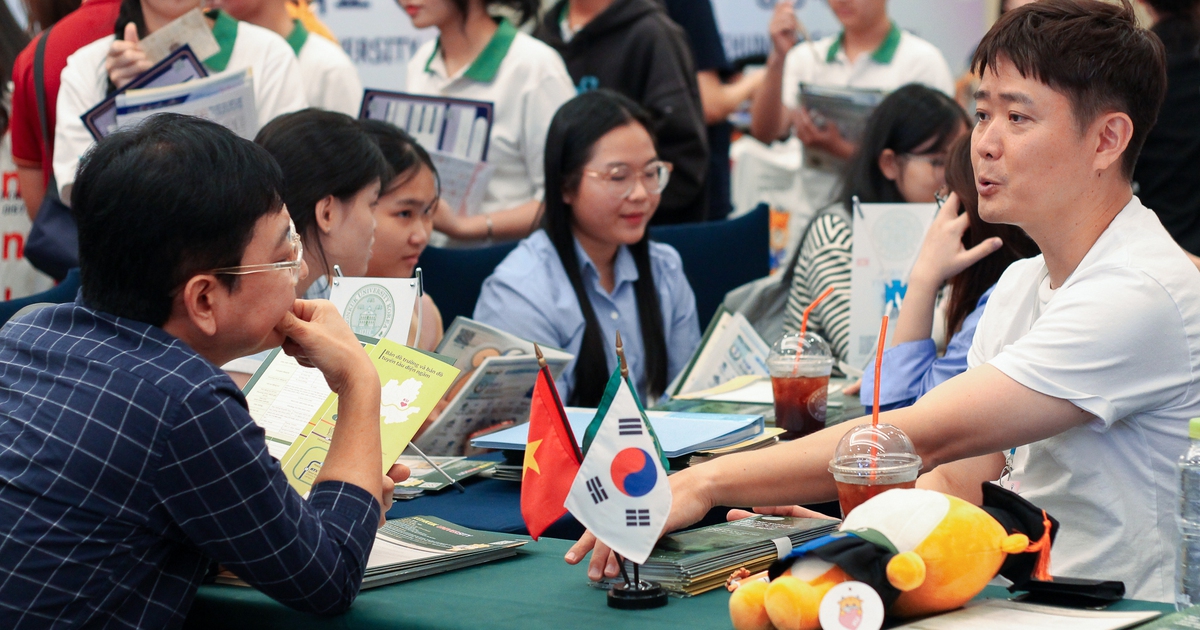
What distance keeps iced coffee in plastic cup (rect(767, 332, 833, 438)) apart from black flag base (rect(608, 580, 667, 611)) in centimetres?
107

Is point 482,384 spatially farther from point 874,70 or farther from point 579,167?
point 874,70

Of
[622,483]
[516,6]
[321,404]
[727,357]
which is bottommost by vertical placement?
[727,357]

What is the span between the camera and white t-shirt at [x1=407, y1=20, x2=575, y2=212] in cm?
371

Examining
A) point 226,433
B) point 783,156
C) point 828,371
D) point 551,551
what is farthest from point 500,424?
point 783,156

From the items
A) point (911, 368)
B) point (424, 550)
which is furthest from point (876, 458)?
point (911, 368)

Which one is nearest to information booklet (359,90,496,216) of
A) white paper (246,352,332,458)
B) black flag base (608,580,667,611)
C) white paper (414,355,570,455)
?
white paper (414,355,570,455)

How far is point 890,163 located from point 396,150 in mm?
1504

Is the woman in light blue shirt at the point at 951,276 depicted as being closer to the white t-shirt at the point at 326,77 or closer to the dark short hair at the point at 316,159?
the dark short hair at the point at 316,159

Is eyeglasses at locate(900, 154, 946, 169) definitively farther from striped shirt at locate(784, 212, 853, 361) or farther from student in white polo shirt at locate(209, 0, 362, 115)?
student in white polo shirt at locate(209, 0, 362, 115)

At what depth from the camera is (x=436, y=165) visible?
11.6ft

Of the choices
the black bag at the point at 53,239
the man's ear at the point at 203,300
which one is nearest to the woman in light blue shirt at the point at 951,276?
the man's ear at the point at 203,300

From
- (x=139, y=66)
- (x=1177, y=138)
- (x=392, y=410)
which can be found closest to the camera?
(x=392, y=410)

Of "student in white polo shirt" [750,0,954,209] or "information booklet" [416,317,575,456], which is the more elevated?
"student in white polo shirt" [750,0,954,209]

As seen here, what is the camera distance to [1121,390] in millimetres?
1638
